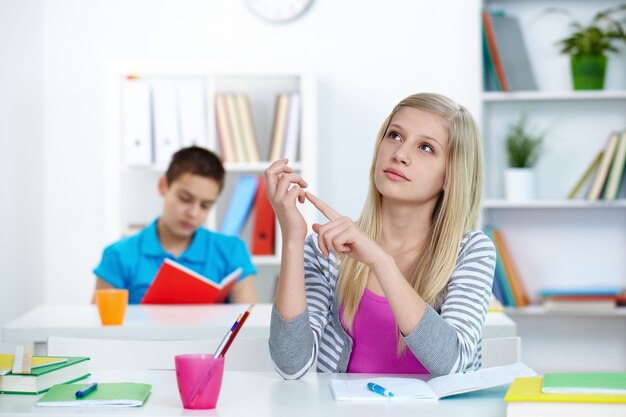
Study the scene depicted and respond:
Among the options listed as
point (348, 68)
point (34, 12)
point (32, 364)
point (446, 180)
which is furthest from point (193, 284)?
point (34, 12)

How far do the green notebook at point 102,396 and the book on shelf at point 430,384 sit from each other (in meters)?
0.28

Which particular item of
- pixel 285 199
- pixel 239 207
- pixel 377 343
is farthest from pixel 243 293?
pixel 285 199

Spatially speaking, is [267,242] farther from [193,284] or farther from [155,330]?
[155,330]

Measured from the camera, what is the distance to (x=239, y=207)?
3.92 metres

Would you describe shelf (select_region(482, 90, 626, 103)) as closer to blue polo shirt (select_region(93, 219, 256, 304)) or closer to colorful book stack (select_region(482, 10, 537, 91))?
colorful book stack (select_region(482, 10, 537, 91))

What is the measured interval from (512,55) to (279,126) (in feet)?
3.41

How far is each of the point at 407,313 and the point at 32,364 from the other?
60 centimetres

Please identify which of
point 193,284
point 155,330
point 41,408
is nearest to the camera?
point 41,408

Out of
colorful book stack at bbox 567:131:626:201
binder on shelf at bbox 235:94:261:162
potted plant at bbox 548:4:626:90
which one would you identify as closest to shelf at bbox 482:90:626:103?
potted plant at bbox 548:4:626:90

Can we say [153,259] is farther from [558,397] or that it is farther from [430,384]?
[558,397]

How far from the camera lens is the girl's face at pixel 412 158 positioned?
178 cm

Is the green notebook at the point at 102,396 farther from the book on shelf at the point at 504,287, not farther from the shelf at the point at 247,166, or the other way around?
the book on shelf at the point at 504,287

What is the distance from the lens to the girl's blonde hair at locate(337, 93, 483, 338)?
69.4 inches

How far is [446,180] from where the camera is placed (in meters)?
1.83
